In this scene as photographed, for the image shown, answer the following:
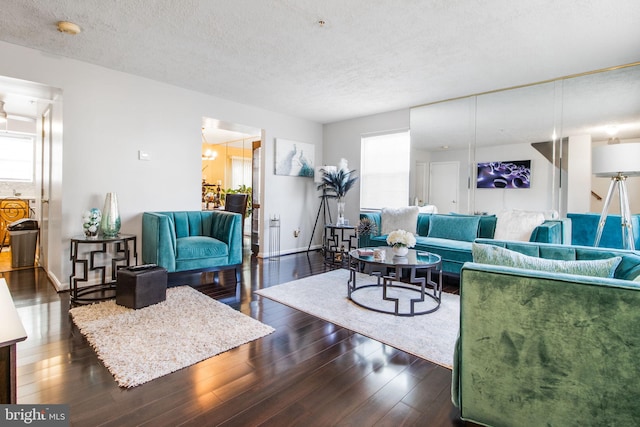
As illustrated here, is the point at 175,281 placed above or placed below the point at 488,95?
below

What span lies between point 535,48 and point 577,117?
139 cm

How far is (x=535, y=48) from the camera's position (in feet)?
10.4

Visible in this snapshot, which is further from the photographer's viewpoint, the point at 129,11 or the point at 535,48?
the point at 535,48

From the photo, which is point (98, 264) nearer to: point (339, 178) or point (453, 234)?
point (339, 178)

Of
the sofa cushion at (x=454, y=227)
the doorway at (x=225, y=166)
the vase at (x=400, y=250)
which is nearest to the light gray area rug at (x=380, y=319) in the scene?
the vase at (x=400, y=250)

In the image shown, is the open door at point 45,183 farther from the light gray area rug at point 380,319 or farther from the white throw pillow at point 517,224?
the white throw pillow at point 517,224

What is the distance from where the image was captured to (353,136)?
616 centimetres

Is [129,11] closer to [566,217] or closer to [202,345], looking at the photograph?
[202,345]

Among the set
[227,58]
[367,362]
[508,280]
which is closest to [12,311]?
[367,362]

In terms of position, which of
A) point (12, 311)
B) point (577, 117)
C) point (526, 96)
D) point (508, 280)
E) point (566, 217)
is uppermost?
point (526, 96)

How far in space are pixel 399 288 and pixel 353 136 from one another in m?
3.38

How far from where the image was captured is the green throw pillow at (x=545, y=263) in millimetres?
1438

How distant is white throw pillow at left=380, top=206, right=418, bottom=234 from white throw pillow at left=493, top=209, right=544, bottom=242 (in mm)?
1096

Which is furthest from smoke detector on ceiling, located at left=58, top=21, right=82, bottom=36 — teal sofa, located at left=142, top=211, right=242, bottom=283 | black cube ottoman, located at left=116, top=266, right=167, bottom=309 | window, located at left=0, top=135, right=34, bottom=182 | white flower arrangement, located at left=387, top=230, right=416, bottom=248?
window, located at left=0, top=135, right=34, bottom=182
